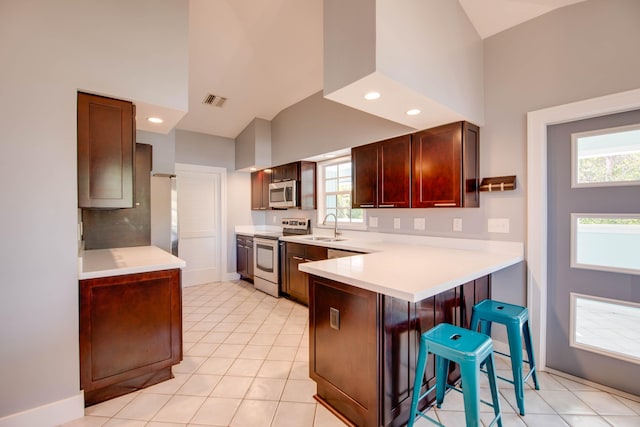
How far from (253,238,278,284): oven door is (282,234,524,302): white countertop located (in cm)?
149

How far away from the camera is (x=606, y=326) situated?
198 centimetres

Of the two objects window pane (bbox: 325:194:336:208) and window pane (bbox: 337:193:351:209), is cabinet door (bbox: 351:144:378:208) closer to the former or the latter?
window pane (bbox: 337:193:351:209)

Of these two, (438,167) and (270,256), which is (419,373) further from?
(270,256)

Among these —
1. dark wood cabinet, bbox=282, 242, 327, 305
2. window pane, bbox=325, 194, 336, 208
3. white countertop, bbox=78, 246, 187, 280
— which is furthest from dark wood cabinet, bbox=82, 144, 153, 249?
window pane, bbox=325, 194, 336, 208

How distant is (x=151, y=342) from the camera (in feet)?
6.57

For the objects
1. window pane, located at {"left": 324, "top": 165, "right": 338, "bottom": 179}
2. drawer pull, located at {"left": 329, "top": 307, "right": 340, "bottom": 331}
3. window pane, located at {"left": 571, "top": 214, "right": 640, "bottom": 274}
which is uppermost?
window pane, located at {"left": 324, "top": 165, "right": 338, "bottom": 179}

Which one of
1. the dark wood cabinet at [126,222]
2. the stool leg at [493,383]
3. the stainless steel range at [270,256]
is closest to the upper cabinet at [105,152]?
the dark wood cabinet at [126,222]

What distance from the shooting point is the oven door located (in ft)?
13.6

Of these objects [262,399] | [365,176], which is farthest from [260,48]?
[262,399]

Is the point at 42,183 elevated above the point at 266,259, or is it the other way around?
the point at 42,183

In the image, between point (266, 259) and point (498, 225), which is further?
point (266, 259)

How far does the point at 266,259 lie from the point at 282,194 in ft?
3.51

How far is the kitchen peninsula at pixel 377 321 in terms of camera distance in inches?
57.3

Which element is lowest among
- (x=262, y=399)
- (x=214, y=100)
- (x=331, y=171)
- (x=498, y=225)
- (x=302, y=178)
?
(x=262, y=399)
